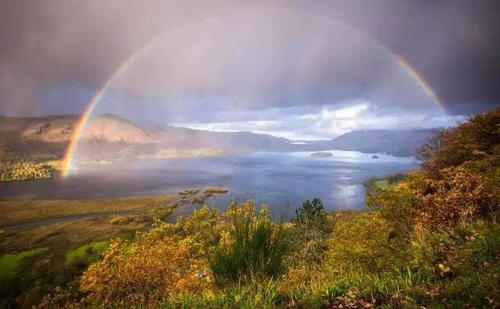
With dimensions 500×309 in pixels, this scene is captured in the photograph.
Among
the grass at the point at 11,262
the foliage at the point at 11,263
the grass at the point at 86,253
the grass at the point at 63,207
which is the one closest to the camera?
the foliage at the point at 11,263

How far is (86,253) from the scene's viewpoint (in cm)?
5806

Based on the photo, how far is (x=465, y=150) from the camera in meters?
27.2

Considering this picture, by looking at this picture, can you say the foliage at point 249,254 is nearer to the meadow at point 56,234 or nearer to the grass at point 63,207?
the meadow at point 56,234

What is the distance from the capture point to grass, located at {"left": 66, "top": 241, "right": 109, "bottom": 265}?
177 feet

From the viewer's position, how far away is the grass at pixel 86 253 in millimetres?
53869

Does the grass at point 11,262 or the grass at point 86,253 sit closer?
the grass at point 11,262

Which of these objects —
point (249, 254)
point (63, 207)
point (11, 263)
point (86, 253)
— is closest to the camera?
point (249, 254)

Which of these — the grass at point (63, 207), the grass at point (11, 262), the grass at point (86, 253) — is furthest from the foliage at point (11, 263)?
the grass at point (63, 207)

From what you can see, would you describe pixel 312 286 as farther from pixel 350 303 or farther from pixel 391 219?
pixel 391 219

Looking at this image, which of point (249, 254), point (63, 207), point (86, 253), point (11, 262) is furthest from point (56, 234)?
point (249, 254)

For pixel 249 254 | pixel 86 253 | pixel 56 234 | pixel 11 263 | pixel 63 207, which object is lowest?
pixel 11 263

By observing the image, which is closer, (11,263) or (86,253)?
(11,263)

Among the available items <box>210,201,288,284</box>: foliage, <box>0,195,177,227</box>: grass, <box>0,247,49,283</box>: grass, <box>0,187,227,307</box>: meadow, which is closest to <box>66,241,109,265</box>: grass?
<box>0,187,227,307</box>: meadow

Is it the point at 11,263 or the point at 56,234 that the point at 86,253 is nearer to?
the point at 11,263
